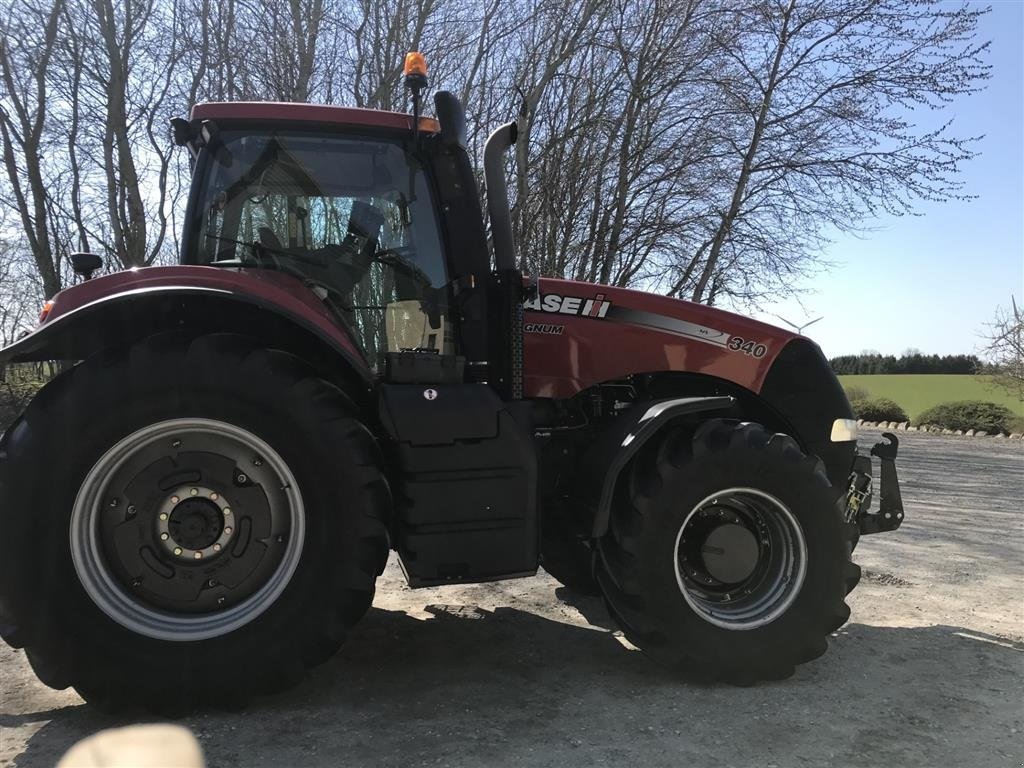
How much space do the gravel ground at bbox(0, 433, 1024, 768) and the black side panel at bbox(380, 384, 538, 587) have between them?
0.51 m

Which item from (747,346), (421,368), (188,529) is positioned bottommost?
(188,529)

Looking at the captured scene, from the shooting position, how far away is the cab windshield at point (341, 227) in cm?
298

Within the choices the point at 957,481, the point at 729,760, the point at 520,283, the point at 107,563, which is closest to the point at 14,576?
the point at 107,563

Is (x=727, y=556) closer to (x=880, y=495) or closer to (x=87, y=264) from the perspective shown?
(x=880, y=495)

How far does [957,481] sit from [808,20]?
846 centimetres

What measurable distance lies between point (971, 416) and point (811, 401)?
1922 cm

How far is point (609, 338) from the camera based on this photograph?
11.3 feet

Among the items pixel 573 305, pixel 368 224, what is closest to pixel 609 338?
pixel 573 305

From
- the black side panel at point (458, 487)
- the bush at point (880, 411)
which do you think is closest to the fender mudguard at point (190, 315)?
the black side panel at point (458, 487)

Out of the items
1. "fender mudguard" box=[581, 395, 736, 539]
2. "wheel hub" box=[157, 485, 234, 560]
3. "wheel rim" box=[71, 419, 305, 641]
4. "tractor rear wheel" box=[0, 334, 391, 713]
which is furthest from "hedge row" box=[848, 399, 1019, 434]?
"wheel hub" box=[157, 485, 234, 560]

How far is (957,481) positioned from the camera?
10141 mm

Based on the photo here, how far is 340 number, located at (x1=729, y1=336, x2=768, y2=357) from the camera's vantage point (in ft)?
11.6

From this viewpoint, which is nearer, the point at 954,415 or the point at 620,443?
the point at 620,443

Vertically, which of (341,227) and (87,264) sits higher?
(341,227)
